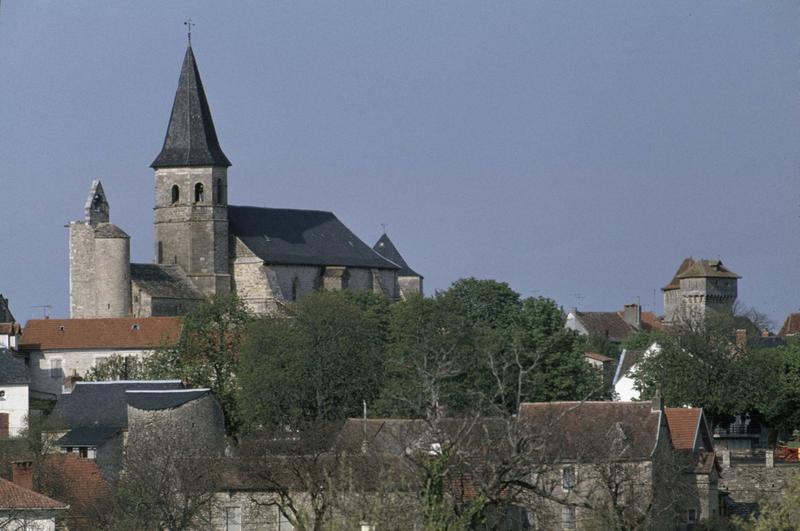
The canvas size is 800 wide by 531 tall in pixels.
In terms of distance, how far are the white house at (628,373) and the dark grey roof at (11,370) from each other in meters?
19.9

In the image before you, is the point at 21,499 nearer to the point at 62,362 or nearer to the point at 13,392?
the point at 13,392

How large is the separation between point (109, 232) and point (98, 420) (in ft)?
80.9

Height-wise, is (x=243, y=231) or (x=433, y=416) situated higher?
(x=243, y=231)

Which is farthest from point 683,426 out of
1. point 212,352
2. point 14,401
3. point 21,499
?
point 14,401

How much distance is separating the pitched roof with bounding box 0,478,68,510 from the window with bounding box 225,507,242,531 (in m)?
4.18

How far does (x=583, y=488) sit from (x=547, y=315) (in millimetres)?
28122

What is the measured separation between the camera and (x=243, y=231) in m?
92.2

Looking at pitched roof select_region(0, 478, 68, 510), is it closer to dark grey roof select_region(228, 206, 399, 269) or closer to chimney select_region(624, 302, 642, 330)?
dark grey roof select_region(228, 206, 399, 269)

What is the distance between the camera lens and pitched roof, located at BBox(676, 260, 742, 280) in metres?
115

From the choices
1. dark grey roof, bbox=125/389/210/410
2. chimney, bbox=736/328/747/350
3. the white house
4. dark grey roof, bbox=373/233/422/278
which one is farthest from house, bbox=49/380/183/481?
dark grey roof, bbox=373/233/422/278

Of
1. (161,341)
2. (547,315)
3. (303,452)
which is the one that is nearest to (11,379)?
(161,341)

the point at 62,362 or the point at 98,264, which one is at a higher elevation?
the point at 98,264

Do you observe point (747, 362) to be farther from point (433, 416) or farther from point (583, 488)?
point (433, 416)

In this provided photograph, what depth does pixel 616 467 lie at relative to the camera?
143 feet
